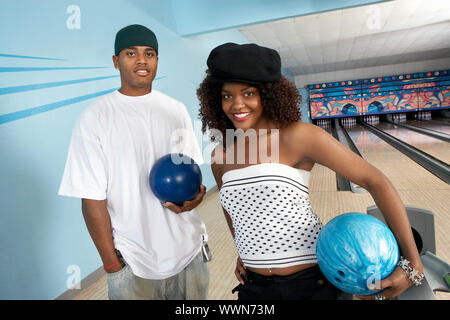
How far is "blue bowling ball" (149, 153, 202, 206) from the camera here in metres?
0.98

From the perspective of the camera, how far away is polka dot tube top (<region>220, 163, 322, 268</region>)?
2.56 ft

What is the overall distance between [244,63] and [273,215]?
36 centimetres

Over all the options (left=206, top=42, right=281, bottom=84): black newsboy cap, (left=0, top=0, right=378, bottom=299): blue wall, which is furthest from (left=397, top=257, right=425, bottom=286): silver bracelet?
(left=0, top=0, right=378, bottom=299): blue wall

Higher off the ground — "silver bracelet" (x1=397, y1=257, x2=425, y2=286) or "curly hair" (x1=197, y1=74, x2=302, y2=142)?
"curly hair" (x1=197, y1=74, x2=302, y2=142)

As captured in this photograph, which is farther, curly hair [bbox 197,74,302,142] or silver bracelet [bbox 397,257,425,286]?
curly hair [bbox 197,74,302,142]

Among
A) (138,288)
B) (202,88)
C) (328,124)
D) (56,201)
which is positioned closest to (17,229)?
(56,201)

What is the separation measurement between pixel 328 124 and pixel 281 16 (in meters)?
9.71

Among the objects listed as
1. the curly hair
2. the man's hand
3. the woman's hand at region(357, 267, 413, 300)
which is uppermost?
the curly hair

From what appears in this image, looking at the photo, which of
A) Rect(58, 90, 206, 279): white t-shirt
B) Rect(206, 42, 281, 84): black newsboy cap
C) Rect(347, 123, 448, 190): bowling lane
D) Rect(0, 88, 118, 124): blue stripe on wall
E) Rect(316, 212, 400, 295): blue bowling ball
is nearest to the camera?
Rect(316, 212, 400, 295): blue bowling ball

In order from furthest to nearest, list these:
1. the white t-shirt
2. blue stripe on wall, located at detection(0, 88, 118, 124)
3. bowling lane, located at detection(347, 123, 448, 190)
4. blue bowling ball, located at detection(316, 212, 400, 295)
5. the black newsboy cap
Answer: bowling lane, located at detection(347, 123, 448, 190), blue stripe on wall, located at detection(0, 88, 118, 124), the white t-shirt, the black newsboy cap, blue bowling ball, located at detection(316, 212, 400, 295)

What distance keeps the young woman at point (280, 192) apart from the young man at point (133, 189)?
0.27m

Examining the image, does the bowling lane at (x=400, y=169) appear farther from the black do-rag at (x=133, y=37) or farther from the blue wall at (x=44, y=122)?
the black do-rag at (x=133, y=37)

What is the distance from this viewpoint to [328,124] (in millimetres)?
12148

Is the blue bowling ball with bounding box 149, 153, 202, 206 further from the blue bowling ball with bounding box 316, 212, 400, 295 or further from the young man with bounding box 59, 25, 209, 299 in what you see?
the blue bowling ball with bounding box 316, 212, 400, 295
